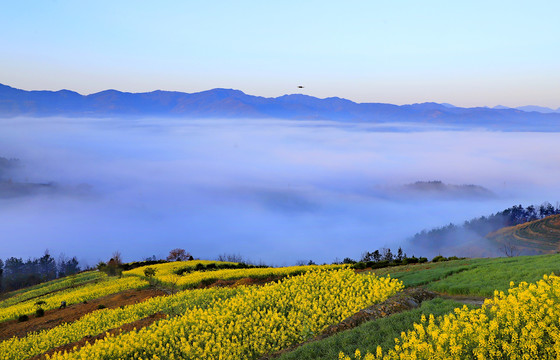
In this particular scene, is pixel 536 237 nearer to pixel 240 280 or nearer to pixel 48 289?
pixel 240 280

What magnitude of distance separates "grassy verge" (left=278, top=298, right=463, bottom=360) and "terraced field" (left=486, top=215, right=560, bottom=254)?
17338 cm

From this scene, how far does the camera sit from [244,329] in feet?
48.0

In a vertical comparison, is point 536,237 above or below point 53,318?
below

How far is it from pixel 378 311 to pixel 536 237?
618 feet

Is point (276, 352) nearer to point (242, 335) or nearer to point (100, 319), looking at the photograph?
point (242, 335)

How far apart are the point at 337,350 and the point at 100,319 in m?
19.7

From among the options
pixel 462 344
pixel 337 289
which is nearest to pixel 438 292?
pixel 337 289

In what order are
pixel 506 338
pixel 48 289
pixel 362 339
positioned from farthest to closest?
1. pixel 48 289
2. pixel 362 339
3. pixel 506 338

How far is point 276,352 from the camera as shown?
12953 mm

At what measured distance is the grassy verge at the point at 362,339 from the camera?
1144 cm

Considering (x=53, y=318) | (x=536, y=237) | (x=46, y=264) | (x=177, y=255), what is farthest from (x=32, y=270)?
(x=536, y=237)

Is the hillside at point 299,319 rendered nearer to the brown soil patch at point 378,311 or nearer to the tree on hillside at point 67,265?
the brown soil patch at point 378,311

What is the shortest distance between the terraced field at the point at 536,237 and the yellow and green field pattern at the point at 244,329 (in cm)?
17086

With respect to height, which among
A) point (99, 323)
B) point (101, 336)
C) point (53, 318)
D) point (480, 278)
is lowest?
point (53, 318)
